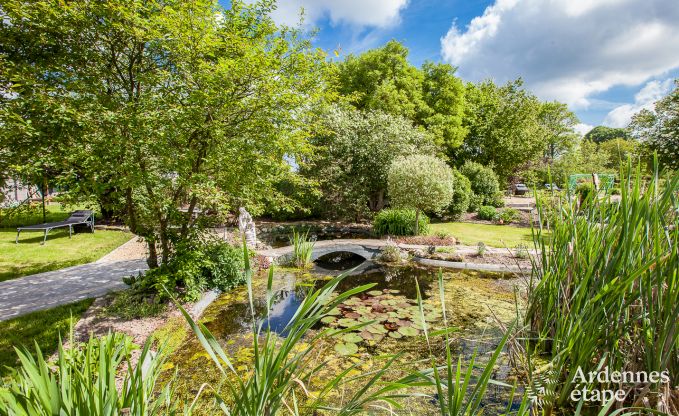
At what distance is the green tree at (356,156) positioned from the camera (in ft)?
48.2

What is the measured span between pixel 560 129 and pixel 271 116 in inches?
1609

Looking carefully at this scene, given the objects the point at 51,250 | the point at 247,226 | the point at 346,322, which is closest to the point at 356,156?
the point at 247,226

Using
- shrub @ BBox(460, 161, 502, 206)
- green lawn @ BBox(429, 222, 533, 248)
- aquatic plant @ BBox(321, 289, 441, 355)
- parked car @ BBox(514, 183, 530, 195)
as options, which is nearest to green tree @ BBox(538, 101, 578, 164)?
parked car @ BBox(514, 183, 530, 195)

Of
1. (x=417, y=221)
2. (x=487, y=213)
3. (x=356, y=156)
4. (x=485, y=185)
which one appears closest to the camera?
(x=417, y=221)

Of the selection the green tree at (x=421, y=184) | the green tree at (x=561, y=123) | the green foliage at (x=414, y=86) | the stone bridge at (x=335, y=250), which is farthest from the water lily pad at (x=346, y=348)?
the green tree at (x=561, y=123)

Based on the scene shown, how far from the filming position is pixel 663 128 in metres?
13.6

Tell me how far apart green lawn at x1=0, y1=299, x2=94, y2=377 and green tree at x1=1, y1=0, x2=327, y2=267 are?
1439 mm

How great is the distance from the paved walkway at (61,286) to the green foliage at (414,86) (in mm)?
15360

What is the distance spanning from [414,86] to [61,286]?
1989cm

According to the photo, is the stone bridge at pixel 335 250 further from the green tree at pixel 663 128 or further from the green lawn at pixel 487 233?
the green tree at pixel 663 128

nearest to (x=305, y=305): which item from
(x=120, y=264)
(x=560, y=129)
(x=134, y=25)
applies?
(x=134, y=25)

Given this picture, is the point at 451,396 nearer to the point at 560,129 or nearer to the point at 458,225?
the point at 458,225

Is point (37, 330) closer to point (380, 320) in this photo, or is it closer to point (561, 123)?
point (380, 320)

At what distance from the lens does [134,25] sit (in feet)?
16.2
